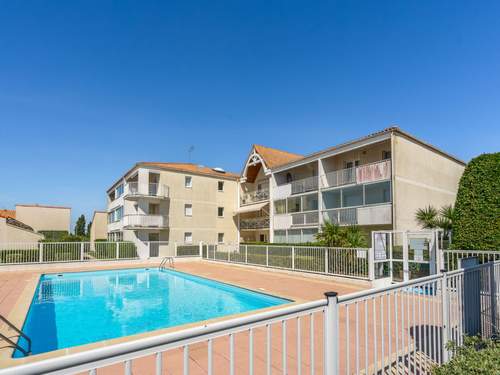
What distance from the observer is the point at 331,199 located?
26.8 metres

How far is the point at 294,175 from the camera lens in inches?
1267

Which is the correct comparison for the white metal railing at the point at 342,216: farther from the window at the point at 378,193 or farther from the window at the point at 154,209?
the window at the point at 154,209

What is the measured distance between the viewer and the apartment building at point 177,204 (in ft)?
107

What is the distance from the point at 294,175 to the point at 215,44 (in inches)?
656

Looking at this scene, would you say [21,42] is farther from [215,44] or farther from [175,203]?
[175,203]

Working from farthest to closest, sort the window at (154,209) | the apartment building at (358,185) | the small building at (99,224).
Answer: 1. the small building at (99,224)
2. the window at (154,209)
3. the apartment building at (358,185)

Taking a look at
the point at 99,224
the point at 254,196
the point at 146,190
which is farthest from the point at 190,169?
the point at 99,224

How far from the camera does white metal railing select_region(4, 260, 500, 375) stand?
2.12 meters

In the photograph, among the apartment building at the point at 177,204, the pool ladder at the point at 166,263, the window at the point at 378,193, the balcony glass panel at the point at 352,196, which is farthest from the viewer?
the apartment building at the point at 177,204

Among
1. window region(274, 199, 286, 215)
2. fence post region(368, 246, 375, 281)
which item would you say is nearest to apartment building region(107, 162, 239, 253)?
window region(274, 199, 286, 215)

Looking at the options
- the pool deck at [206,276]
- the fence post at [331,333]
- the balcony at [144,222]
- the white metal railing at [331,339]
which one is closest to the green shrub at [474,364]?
the white metal railing at [331,339]

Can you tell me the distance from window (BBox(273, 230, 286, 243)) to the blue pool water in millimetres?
12865

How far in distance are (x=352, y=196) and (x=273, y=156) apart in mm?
11941

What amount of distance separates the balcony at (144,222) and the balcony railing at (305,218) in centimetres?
1404
